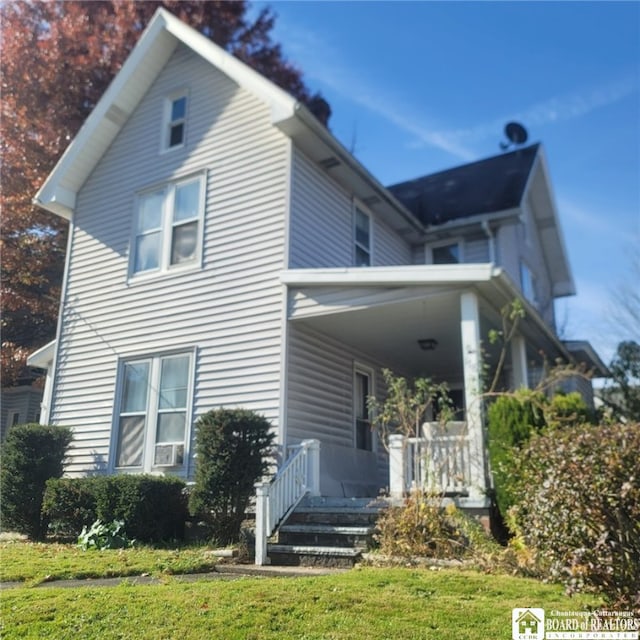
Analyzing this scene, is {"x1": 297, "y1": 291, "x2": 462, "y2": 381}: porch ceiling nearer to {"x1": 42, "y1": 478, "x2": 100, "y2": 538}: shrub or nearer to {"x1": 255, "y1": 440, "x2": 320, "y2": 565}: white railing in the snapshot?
{"x1": 255, "y1": 440, "x2": 320, "y2": 565}: white railing

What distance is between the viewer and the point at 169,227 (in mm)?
11250

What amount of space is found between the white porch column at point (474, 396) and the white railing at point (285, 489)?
7.21ft

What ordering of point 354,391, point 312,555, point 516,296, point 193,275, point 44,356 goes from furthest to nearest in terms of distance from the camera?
point 44,356 → point 354,391 → point 193,275 → point 516,296 → point 312,555

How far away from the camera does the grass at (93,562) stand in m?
5.92

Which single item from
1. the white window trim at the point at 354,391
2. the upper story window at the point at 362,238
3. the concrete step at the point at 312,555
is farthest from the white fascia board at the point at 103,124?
the concrete step at the point at 312,555

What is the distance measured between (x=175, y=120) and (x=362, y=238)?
4.31m

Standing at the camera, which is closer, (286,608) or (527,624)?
(527,624)

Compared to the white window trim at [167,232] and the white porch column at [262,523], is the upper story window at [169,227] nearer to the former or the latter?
the white window trim at [167,232]

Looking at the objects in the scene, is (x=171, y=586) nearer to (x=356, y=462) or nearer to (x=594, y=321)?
(x=356, y=462)

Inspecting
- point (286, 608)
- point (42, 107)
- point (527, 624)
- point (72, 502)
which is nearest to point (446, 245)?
point (72, 502)

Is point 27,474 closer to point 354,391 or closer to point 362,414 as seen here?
point 354,391

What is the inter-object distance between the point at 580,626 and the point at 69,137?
18.3 meters

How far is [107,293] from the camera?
11734 millimetres

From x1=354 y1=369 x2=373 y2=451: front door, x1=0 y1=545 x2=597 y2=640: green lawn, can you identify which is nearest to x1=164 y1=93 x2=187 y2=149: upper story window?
x1=354 y1=369 x2=373 y2=451: front door
